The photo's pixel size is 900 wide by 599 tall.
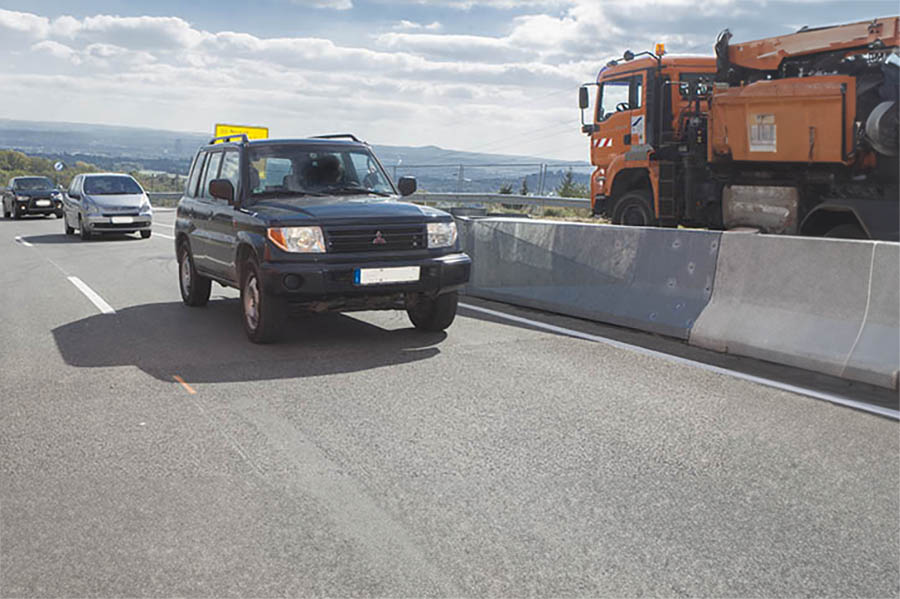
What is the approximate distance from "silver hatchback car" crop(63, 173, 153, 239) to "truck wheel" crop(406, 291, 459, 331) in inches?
609

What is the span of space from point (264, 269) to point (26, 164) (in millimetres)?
77303

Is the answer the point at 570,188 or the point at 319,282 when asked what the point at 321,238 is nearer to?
the point at 319,282

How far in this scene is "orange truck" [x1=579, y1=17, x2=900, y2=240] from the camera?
11688 mm

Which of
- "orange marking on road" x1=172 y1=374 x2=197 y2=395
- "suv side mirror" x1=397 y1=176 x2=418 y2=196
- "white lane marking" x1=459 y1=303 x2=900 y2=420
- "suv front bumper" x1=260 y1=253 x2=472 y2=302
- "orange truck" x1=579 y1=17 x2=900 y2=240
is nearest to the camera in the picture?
"white lane marking" x1=459 y1=303 x2=900 y2=420

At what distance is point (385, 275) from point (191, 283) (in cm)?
348

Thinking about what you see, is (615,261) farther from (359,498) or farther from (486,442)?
(359,498)

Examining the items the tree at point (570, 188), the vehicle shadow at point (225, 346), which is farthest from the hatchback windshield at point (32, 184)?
the vehicle shadow at point (225, 346)

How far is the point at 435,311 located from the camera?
870 cm

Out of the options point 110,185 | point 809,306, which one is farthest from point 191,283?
point 110,185

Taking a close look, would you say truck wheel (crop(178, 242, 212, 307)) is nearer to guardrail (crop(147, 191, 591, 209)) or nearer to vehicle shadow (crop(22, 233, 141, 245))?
vehicle shadow (crop(22, 233, 141, 245))

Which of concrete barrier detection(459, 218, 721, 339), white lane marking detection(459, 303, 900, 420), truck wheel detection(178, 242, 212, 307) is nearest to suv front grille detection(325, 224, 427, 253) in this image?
white lane marking detection(459, 303, 900, 420)

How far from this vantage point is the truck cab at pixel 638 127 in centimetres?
1547

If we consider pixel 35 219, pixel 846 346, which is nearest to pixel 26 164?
pixel 35 219

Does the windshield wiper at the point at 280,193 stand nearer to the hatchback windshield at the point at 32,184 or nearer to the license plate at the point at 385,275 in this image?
the license plate at the point at 385,275
